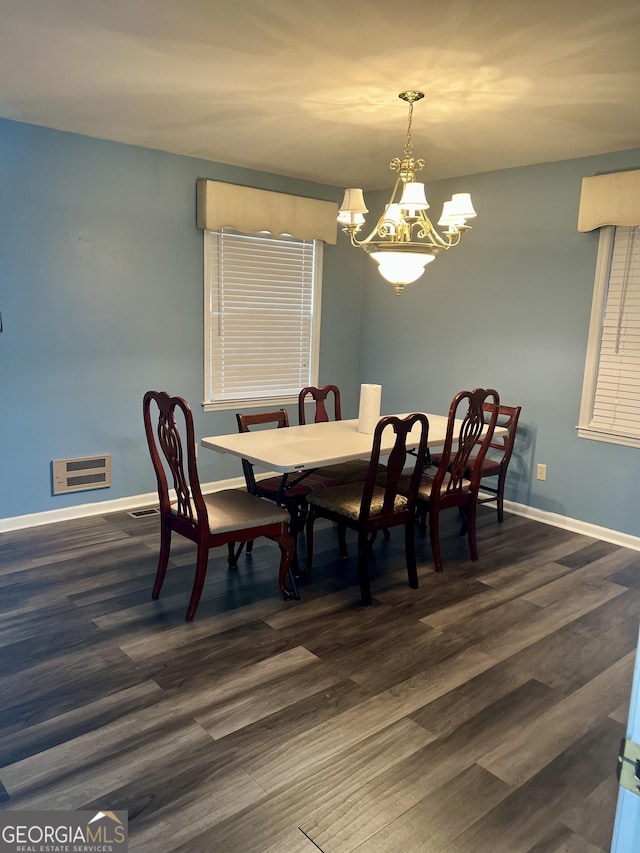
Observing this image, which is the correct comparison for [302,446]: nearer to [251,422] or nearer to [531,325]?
[251,422]

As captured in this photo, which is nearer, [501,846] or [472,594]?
[501,846]

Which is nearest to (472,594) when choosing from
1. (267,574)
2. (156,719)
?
(267,574)

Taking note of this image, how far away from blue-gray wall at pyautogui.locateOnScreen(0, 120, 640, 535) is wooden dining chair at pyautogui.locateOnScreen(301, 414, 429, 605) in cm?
155

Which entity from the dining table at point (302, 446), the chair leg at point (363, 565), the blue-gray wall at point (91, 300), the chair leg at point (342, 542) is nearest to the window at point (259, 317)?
the blue-gray wall at point (91, 300)

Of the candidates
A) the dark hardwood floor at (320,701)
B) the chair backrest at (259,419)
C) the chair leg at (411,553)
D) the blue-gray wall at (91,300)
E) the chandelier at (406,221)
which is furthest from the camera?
the blue-gray wall at (91,300)

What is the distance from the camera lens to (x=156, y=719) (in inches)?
83.6

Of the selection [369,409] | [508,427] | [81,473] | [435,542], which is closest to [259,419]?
[369,409]

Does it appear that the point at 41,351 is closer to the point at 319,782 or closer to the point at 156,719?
the point at 156,719

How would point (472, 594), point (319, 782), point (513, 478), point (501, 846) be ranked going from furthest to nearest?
point (513, 478) → point (472, 594) → point (319, 782) → point (501, 846)

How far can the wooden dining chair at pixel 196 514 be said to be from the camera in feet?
8.87

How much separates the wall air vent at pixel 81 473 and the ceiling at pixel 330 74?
6.72ft

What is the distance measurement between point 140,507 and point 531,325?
306 cm

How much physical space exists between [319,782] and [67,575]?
6.30 ft

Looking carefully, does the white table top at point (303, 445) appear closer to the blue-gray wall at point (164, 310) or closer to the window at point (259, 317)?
the blue-gray wall at point (164, 310)
